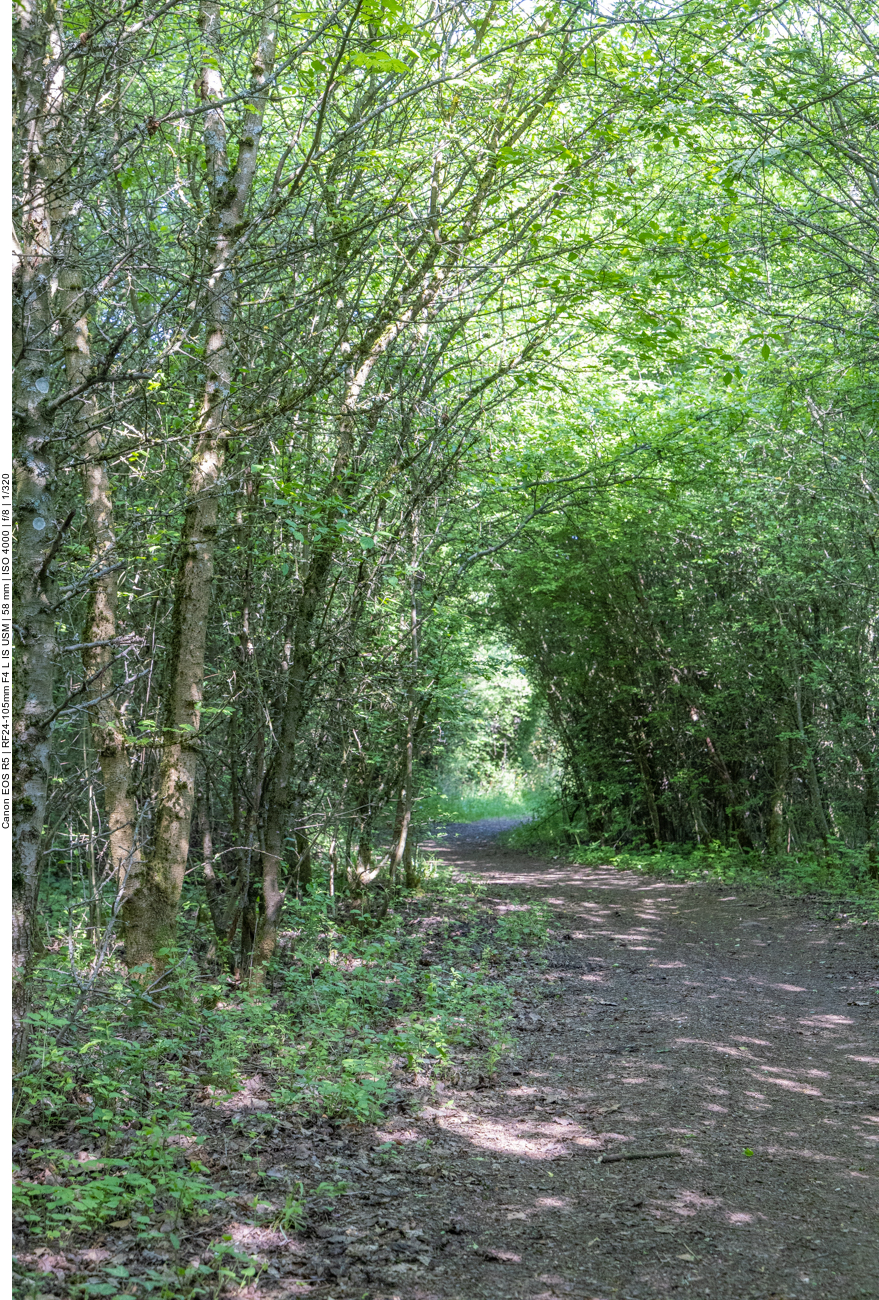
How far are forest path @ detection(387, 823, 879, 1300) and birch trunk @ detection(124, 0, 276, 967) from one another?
1787 millimetres

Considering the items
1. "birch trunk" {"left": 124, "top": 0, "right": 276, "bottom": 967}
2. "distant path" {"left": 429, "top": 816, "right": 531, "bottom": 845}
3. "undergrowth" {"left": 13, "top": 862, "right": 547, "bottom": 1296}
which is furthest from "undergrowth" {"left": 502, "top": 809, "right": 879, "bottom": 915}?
"birch trunk" {"left": 124, "top": 0, "right": 276, "bottom": 967}

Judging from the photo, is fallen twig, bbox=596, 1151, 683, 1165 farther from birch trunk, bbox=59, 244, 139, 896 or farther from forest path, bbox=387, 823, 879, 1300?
birch trunk, bbox=59, 244, 139, 896

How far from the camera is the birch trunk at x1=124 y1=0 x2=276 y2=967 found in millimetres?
4898

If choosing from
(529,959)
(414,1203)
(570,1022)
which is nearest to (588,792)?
(529,959)

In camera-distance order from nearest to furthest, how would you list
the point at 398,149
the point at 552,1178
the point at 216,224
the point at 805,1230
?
the point at 805,1230, the point at 552,1178, the point at 216,224, the point at 398,149

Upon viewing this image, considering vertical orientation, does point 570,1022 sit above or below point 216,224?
below

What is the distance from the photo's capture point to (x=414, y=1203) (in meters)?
3.36

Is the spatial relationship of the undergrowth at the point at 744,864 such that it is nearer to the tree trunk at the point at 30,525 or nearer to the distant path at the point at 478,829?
the distant path at the point at 478,829

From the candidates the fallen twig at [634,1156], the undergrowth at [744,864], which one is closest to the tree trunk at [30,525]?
the fallen twig at [634,1156]

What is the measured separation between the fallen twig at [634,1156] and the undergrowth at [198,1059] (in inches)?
40.3

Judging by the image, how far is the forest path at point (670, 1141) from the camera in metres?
2.91

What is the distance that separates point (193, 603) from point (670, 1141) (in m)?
3.46

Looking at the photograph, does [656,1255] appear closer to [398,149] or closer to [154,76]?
[398,149]

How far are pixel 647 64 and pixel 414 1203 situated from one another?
6.71m
